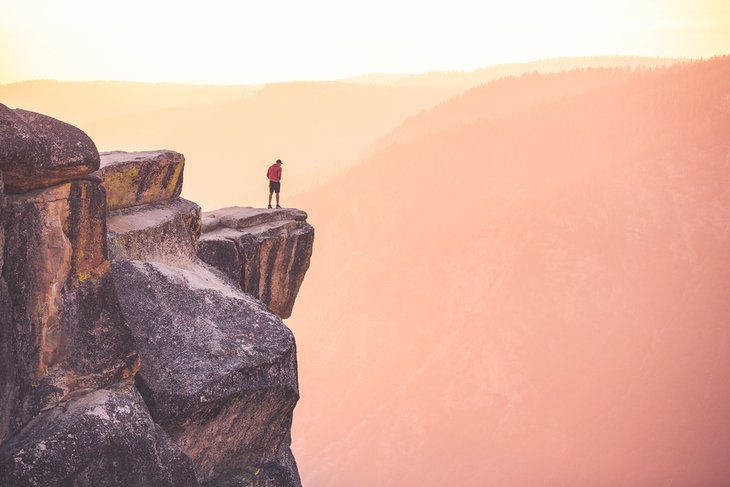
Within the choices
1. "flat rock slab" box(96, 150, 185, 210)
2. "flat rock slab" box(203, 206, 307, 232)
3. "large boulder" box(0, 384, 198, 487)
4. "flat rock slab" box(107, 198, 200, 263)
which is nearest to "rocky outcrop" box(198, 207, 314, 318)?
"flat rock slab" box(203, 206, 307, 232)

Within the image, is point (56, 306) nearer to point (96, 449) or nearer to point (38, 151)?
point (96, 449)

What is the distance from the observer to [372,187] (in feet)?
425

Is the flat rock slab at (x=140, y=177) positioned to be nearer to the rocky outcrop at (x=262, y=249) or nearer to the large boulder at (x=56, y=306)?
the rocky outcrop at (x=262, y=249)

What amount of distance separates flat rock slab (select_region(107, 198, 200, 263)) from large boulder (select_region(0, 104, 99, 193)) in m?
3.72

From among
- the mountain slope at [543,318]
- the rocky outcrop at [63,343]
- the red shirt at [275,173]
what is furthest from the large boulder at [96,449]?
the mountain slope at [543,318]

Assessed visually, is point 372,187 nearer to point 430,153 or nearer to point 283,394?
point 430,153

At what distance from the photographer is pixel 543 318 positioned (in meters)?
97.1

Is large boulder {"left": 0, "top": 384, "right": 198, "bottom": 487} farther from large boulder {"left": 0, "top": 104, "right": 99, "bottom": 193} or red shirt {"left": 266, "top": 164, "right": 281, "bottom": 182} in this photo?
red shirt {"left": 266, "top": 164, "right": 281, "bottom": 182}

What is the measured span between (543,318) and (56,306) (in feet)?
289

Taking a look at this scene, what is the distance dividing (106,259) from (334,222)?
11094cm

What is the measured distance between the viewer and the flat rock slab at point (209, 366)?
15852 mm

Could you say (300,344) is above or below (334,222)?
below

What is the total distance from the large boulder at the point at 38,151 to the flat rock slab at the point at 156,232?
3.72 meters

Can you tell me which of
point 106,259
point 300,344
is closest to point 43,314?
point 106,259
